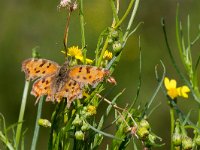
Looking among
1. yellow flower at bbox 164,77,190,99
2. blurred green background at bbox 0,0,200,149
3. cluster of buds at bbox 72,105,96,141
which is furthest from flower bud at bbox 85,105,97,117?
blurred green background at bbox 0,0,200,149

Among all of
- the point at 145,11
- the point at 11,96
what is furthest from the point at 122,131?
the point at 145,11

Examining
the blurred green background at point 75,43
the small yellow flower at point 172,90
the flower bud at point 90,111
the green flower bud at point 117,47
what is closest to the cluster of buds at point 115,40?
the green flower bud at point 117,47

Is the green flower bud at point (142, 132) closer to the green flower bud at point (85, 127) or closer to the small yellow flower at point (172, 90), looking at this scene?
the green flower bud at point (85, 127)

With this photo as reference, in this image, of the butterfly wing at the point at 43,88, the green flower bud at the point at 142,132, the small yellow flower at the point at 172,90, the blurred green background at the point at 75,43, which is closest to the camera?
the green flower bud at the point at 142,132

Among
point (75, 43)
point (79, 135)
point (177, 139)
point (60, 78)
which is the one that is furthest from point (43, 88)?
point (75, 43)

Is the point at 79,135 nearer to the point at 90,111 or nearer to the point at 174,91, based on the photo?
the point at 90,111

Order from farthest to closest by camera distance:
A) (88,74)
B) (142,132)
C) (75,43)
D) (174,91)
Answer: (75,43) → (174,91) → (88,74) → (142,132)

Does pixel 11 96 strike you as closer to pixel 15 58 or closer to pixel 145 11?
pixel 15 58
